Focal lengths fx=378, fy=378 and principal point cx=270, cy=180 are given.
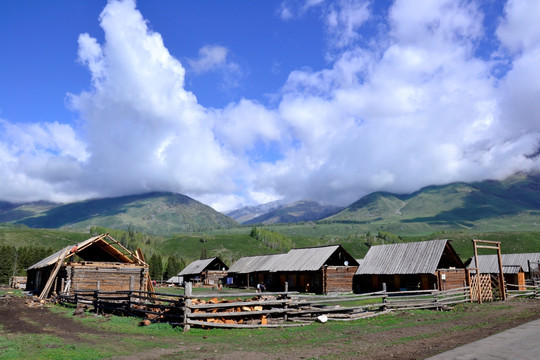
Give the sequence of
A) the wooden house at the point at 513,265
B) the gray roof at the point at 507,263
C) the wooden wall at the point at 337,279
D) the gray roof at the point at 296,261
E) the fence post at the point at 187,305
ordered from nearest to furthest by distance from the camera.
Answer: the fence post at the point at 187,305, the wooden wall at the point at 337,279, the gray roof at the point at 296,261, the wooden house at the point at 513,265, the gray roof at the point at 507,263

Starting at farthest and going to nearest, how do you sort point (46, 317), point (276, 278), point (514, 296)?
1. point (276, 278)
2. point (514, 296)
3. point (46, 317)

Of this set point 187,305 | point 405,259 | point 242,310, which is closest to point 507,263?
point 405,259

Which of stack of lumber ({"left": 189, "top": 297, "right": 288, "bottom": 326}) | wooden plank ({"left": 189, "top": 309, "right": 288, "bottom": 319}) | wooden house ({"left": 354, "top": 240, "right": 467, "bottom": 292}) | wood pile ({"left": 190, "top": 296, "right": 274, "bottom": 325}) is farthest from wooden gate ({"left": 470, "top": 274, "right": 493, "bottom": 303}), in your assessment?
wood pile ({"left": 190, "top": 296, "right": 274, "bottom": 325})

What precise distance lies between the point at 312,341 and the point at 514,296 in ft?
98.4

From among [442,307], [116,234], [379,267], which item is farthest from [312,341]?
[116,234]

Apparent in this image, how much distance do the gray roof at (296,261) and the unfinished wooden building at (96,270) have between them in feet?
70.5

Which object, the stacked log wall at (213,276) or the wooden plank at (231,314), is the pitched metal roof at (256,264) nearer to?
the stacked log wall at (213,276)

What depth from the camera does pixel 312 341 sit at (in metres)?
14.5

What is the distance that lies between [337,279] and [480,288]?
1937cm

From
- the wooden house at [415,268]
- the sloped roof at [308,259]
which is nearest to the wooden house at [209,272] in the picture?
the sloped roof at [308,259]

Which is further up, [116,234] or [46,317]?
[116,234]

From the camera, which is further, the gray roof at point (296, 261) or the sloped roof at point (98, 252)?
the gray roof at point (296, 261)

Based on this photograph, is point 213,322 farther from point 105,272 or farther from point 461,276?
point 461,276

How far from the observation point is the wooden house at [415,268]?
39.0 metres
